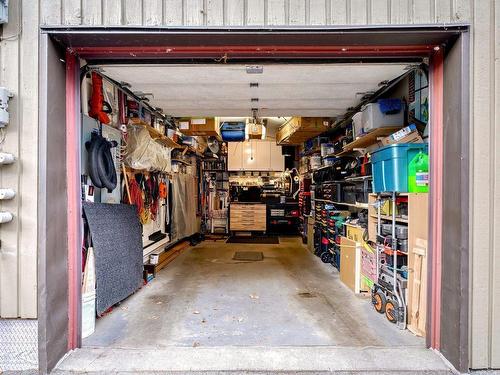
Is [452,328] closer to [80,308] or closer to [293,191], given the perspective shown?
[80,308]

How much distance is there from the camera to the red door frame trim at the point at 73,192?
2.21m

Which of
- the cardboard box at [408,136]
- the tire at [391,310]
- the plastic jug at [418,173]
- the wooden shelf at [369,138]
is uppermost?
the wooden shelf at [369,138]

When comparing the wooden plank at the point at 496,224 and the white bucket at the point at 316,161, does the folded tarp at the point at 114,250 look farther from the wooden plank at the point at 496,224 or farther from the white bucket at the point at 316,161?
the white bucket at the point at 316,161

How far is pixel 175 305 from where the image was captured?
3.37 metres

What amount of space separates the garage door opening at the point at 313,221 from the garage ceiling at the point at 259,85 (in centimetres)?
2

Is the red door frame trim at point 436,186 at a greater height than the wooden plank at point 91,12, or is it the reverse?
the wooden plank at point 91,12

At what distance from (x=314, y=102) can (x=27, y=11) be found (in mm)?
2981

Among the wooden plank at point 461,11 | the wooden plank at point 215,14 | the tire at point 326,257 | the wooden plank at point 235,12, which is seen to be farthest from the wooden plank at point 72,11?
the tire at point 326,257

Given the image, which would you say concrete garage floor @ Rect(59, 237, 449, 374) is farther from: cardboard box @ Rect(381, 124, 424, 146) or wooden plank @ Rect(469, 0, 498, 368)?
cardboard box @ Rect(381, 124, 424, 146)

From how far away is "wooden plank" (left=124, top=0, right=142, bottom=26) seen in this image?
6.57ft

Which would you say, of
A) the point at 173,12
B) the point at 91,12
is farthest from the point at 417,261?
the point at 91,12

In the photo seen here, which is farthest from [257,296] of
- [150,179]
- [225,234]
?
[225,234]

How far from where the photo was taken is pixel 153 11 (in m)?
2.01

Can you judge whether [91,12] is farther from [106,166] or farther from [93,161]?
[106,166]
